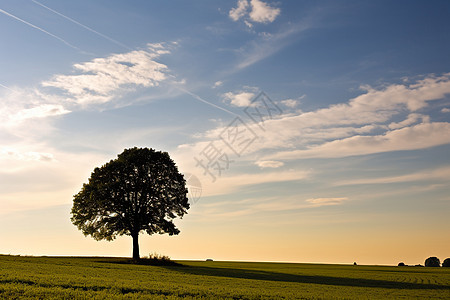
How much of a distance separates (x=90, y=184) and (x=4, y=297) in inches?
1727

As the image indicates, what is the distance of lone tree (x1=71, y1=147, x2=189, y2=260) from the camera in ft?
210

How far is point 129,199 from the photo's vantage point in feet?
213

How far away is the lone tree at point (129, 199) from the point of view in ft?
210

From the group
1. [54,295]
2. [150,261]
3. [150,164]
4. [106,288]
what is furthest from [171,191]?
[54,295]

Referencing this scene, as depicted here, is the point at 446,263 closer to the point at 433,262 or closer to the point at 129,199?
the point at 433,262

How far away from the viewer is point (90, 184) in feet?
212

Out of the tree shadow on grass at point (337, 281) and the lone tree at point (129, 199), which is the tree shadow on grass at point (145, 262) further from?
the tree shadow on grass at point (337, 281)

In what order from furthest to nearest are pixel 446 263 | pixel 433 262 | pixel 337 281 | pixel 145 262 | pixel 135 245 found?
1. pixel 433 262
2. pixel 446 263
3. pixel 135 245
4. pixel 145 262
5. pixel 337 281

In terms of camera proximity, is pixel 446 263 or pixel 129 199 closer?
pixel 129 199

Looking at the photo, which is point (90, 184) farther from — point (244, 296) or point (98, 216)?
point (244, 296)

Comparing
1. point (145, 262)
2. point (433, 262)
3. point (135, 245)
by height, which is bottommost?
point (433, 262)

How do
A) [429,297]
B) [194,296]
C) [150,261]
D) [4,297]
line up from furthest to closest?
1. [150,261]
2. [429,297]
3. [194,296]
4. [4,297]

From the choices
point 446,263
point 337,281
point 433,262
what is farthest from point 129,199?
point 433,262

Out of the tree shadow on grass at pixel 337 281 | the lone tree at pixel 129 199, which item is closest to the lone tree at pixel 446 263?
the tree shadow on grass at pixel 337 281
